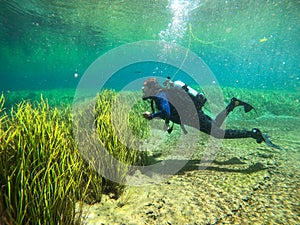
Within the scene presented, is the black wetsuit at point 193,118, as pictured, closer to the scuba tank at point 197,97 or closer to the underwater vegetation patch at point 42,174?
the scuba tank at point 197,97

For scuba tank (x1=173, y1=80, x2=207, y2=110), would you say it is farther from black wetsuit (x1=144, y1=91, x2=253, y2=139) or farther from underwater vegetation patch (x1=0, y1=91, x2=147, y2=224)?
underwater vegetation patch (x1=0, y1=91, x2=147, y2=224)

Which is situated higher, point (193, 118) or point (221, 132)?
point (193, 118)

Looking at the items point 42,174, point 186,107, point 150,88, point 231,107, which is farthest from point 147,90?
point 42,174

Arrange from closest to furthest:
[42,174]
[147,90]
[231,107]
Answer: [42,174]
[147,90]
[231,107]

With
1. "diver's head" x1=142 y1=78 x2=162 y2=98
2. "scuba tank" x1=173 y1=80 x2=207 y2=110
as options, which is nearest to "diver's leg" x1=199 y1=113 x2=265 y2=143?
"scuba tank" x1=173 y1=80 x2=207 y2=110

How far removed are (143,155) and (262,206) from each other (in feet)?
7.95

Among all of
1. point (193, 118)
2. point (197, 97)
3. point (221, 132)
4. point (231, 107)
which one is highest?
point (197, 97)

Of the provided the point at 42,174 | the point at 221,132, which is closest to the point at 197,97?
the point at 221,132

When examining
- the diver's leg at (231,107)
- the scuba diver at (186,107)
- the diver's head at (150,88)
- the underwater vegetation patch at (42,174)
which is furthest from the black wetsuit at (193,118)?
the underwater vegetation patch at (42,174)

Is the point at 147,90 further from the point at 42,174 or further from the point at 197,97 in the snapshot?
the point at 42,174

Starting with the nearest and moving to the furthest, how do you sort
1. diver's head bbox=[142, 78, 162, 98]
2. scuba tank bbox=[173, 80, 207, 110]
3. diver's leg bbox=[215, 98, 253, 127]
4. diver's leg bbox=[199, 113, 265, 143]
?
diver's head bbox=[142, 78, 162, 98]
scuba tank bbox=[173, 80, 207, 110]
diver's leg bbox=[199, 113, 265, 143]
diver's leg bbox=[215, 98, 253, 127]

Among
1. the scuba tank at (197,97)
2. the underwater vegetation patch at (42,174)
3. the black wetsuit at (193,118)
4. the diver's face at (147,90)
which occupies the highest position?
the diver's face at (147,90)

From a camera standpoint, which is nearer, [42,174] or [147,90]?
[42,174]

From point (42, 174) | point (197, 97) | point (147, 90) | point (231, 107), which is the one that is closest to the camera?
point (42, 174)
